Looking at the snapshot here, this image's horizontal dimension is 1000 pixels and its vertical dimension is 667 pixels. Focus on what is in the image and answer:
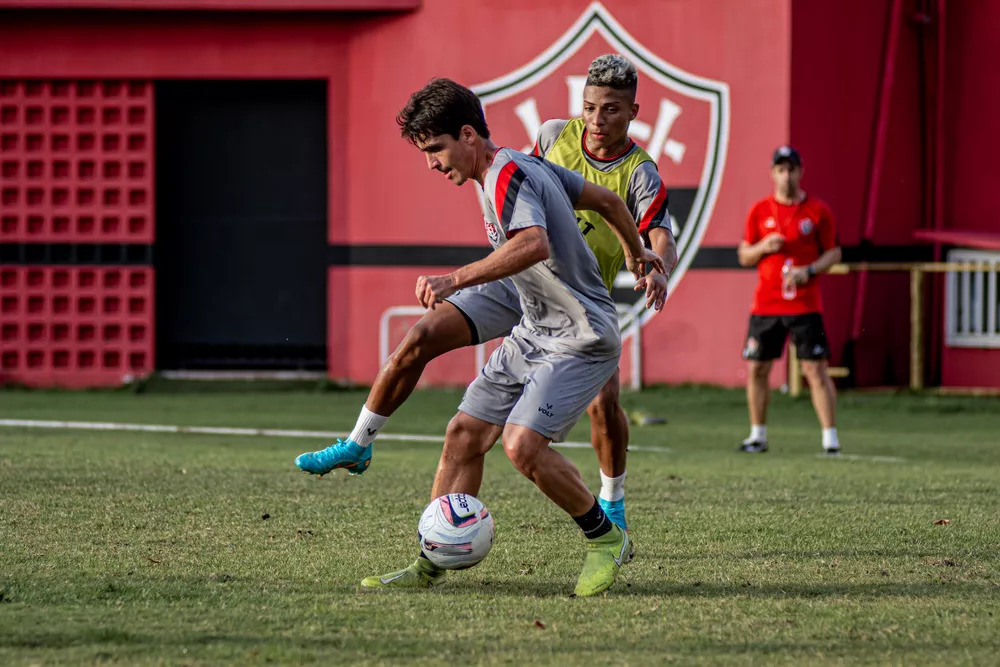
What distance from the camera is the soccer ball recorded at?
548 cm

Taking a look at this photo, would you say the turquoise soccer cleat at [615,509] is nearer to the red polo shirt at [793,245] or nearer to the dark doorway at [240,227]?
the red polo shirt at [793,245]

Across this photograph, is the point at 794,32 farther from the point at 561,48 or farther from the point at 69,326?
the point at 69,326

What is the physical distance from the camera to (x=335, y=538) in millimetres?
6621

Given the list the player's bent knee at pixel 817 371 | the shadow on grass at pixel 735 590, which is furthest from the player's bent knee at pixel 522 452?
the player's bent knee at pixel 817 371

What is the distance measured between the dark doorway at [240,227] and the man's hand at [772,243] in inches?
288

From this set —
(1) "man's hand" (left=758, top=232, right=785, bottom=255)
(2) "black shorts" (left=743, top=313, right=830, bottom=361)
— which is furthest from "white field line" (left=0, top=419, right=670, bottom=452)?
(1) "man's hand" (left=758, top=232, right=785, bottom=255)

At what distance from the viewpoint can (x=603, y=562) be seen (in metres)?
5.50

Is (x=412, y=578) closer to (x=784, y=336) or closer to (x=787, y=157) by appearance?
(x=784, y=336)

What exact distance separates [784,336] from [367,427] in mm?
5520

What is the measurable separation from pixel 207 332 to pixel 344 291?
169cm

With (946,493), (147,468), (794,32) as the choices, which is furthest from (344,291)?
(946,493)

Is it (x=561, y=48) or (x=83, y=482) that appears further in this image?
(x=561, y=48)

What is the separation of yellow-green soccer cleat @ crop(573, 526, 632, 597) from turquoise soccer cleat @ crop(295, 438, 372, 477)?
3.13 ft

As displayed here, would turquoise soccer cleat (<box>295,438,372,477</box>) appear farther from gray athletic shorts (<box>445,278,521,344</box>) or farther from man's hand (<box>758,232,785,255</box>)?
man's hand (<box>758,232,785,255</box>)
